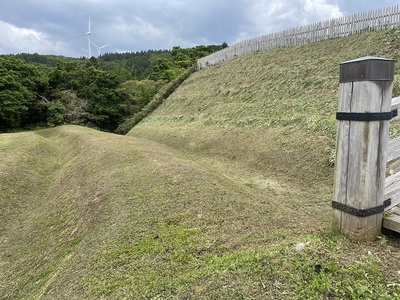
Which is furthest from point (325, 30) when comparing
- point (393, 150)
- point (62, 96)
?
point (62, 96)

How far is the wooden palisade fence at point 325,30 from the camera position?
42.1ft

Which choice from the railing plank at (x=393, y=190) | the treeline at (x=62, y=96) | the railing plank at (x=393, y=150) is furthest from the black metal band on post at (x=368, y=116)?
the treeline at (x=62, y=96)

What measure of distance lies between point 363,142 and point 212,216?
2.50m

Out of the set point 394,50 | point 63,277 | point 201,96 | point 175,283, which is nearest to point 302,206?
point 175,283

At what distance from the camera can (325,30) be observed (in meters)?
15.5

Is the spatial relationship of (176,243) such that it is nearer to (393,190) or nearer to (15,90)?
(393,190)

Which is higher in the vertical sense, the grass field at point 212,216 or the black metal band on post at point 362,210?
the black metal band on post at point 362,210

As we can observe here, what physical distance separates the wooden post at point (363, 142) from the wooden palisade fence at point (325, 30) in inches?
517

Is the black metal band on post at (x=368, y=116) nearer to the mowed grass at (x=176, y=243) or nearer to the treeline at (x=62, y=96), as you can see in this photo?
the mowed grass at (x=176, y=243)

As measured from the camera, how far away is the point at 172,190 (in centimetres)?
558

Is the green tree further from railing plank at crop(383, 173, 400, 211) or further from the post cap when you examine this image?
railing plank at crop(383, 173, 400, 211)

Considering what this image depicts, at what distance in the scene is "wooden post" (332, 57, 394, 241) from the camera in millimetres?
2299

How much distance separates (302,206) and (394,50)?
30.7 ft

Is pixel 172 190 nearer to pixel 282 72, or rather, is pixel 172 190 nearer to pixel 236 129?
pixel 236 129
